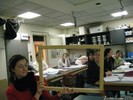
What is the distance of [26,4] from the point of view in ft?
11.9

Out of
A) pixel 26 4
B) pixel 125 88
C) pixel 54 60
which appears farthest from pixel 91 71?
pixel 54 60

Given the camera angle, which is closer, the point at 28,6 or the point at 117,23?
the point at 28,6

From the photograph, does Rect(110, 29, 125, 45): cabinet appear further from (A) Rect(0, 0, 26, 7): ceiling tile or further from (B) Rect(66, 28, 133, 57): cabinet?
(A) Rect(0, 0, 26, 7): ceiling tile

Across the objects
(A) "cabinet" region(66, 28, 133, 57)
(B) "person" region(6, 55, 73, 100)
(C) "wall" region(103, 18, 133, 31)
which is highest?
(C) "wall" region(103, 18, 133, 31)

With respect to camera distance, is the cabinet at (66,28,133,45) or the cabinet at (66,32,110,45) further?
the cabinet at (66,32,110,45)

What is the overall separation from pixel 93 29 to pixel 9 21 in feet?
11.9

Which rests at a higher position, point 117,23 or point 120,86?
point 117,23

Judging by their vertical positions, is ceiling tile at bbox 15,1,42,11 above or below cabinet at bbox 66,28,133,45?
above

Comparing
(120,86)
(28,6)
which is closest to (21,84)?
(120,86)

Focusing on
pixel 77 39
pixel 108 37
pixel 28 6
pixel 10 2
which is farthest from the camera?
pixel 77 39

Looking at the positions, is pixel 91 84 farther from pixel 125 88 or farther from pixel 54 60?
pixel 54 60

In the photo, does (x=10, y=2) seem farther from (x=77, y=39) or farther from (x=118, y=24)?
(x=118, y=24)

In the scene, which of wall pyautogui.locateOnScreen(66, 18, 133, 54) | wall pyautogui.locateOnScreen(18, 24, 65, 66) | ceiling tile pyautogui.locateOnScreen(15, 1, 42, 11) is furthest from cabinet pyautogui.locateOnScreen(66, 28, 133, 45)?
ceiling tile pyautogui.locateOnScreen(15, 1, 42, 11)

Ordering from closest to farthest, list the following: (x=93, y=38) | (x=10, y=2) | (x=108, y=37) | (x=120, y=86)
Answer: (x=120, y=86) < (x=10, y=2) < (x=108, y=37) < (x=93, y=38)
